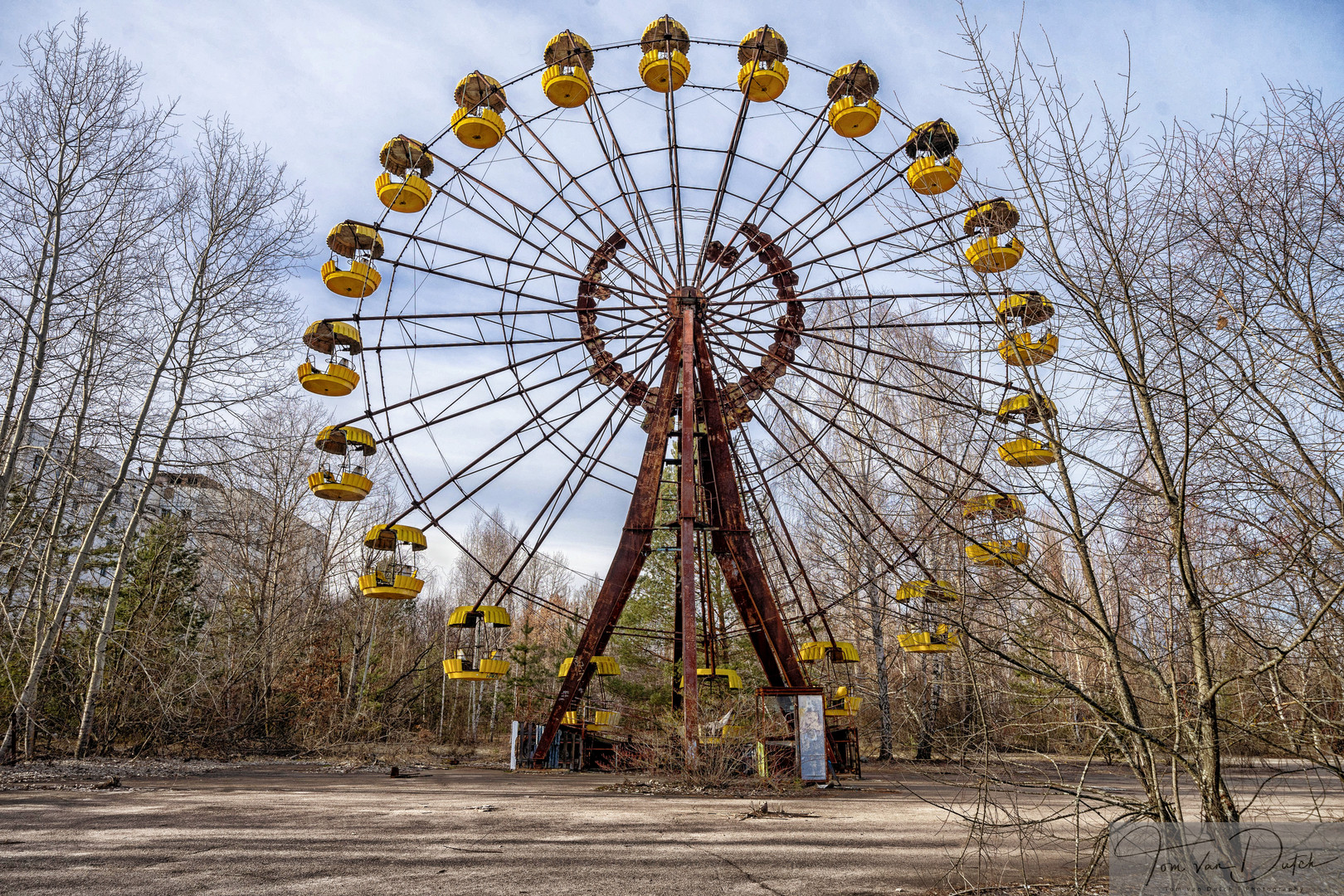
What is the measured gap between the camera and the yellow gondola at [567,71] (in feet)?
45.0

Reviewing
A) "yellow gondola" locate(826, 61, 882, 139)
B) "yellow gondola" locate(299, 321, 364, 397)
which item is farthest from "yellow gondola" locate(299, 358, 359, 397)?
"yellow gondola" locate(826, 61, 882, 139)

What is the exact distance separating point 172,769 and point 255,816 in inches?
287

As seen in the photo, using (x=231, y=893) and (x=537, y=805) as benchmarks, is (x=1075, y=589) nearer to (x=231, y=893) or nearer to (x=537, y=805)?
(x=231, y=893)

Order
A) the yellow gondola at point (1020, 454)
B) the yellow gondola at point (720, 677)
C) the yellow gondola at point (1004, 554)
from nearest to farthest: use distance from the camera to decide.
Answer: the yellow gondola at point (1004, 554) → the yellow gondola at point (1020, 454) → the yellow gondola at point (720, 677)

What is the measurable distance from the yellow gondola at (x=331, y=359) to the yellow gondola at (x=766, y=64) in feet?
28.3

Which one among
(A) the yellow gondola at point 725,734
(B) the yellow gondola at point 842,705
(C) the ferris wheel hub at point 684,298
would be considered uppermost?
(C) the ferris wheel hub at point 684,298

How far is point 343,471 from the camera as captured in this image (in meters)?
14.1

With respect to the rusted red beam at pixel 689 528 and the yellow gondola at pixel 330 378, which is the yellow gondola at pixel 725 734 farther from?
the yellow gondola at pixel 330 378

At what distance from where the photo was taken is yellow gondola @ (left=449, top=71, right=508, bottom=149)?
14.9 m

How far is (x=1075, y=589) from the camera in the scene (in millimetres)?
4062

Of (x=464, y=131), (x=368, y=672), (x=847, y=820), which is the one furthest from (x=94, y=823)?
(x=368, y=672)
